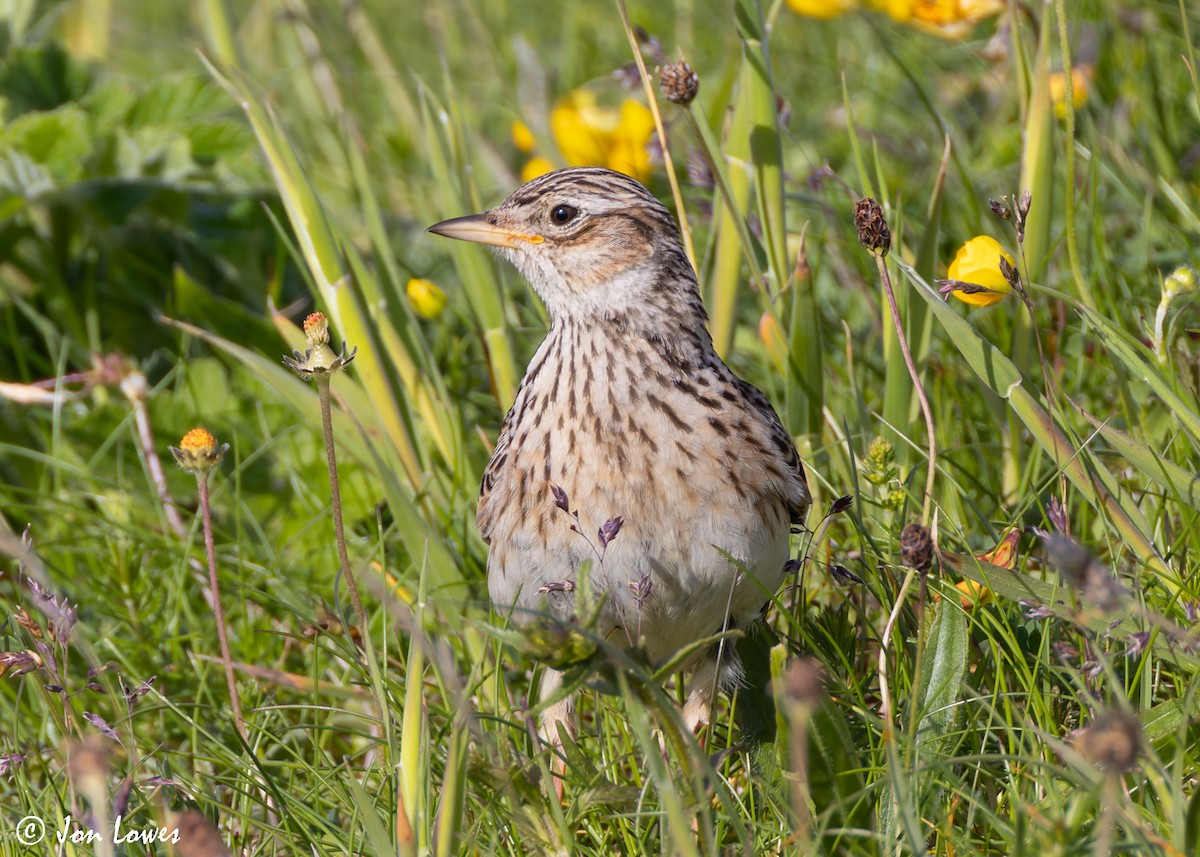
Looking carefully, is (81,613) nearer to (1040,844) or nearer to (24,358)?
(24,358)

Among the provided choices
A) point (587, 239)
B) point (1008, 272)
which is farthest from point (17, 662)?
A: point (1008, 272)

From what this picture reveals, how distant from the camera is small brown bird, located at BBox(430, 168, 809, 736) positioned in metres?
3.31

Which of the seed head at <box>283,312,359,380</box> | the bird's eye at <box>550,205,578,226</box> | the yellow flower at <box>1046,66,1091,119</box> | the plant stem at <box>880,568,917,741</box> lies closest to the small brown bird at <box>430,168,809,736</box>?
the bird's eye at <box>550,205,578,226</box>

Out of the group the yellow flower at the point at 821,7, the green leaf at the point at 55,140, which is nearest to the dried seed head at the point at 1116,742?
the yellow flower at the point at 821,7

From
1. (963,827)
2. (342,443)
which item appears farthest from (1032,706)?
(342,443)

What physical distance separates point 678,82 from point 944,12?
1.88 metres

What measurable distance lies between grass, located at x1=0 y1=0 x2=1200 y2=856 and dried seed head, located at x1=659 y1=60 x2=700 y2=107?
29cm

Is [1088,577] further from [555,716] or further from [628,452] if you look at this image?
[555,716]

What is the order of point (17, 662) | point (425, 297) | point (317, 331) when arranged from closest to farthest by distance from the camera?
point (317, 331)
point (17, 662)
point (425, 297)

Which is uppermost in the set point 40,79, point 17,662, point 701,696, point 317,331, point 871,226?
point 40,79

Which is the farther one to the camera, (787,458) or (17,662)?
(787,458)

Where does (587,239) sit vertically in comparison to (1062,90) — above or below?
above

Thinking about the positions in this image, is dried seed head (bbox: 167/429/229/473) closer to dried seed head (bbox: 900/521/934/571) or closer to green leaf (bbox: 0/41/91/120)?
dried seed head (bbox: 900/521/934/571)

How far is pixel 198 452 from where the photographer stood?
297 cm
